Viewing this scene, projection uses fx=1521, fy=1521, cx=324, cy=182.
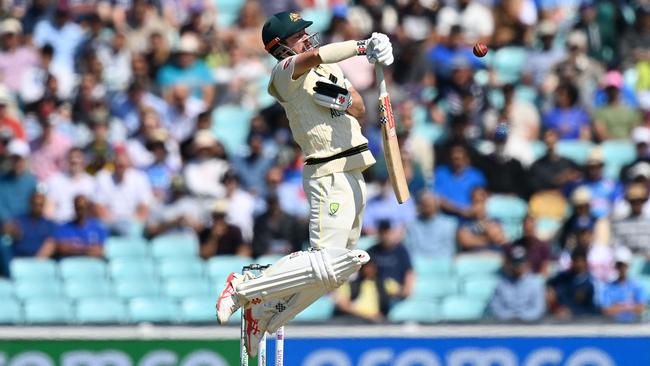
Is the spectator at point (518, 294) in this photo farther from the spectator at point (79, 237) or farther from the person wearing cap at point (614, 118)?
the spectator at point (79, 237)

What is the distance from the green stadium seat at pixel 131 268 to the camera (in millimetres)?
13352

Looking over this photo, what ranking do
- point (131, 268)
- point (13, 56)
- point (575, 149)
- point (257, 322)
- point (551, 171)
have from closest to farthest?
point (257, 322) → point (131, 268) → point (551, 171) → point (575, 149) → point (13, 56)

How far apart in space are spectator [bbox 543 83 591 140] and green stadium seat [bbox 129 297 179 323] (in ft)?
14.0

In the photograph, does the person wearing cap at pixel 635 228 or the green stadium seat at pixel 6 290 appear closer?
the green stadium seat at pixel 6 290

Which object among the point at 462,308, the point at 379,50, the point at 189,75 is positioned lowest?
the point at 462,308

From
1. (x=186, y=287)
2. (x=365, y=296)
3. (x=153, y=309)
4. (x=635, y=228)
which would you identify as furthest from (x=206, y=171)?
(x=635, y=228)

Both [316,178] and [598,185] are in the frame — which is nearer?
[316,178]

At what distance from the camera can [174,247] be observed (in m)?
13.5

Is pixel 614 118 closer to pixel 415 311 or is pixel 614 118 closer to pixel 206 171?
pixel 415 311

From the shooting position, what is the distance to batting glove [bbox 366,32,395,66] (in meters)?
8.04

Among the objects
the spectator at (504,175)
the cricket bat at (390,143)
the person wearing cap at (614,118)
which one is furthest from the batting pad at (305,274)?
the person wearing cap at (614,118)

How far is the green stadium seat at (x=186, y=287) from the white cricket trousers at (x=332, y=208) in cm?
470

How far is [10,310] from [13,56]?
3.65 meters

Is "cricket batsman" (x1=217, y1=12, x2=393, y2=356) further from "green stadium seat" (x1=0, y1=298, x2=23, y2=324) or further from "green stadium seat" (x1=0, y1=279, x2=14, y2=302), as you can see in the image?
"green stadium seat" (x1=0, y1=279, x2=14, y2=302)
